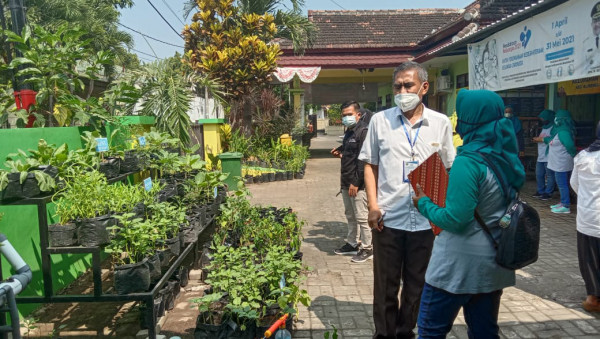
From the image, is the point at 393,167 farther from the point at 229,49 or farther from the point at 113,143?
the point at 229,49

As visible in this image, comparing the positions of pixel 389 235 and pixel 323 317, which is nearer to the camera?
pixel 389 235

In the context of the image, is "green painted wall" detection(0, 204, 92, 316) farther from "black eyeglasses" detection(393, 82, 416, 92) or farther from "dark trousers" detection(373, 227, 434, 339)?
"black eyeglasses" detection(393, 82, 416, 92)

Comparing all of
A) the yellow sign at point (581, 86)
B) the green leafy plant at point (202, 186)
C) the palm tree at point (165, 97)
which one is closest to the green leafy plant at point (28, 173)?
the green leafy plant at point (202, 186)

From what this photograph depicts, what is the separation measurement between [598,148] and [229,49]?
972 cm

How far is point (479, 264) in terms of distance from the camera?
2404mm

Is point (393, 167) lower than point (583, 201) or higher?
higher

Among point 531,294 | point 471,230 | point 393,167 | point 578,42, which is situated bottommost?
point 531,294

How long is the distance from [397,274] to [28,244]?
321cm

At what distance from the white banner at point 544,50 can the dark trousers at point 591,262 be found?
3139mm

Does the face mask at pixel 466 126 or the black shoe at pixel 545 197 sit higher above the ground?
the face mask at pixel 466 126

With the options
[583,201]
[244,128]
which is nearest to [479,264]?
[583,201]

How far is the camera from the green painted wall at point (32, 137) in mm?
3857

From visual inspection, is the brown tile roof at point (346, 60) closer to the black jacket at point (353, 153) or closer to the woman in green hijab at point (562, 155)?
the woman in green hijab at point (562, 155)

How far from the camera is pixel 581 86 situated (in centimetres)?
930
